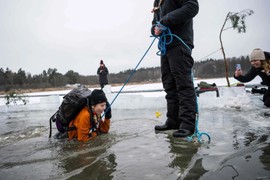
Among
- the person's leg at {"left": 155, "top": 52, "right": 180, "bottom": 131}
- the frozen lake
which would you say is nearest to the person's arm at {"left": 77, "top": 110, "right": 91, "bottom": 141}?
the frozen lake

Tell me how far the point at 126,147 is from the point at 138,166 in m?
0.67

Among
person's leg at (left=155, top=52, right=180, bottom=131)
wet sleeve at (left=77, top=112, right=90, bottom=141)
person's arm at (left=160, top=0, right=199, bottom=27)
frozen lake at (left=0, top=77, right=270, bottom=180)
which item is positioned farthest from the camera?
person's leg at (left=155, top=52, right=180, bottom=131)

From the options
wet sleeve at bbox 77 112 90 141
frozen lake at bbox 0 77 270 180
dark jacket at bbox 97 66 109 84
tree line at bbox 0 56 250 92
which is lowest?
frozen lake at bbox 0 77 270 180

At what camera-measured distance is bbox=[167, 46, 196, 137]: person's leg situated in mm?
2807

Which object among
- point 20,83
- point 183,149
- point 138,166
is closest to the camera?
point 138,166

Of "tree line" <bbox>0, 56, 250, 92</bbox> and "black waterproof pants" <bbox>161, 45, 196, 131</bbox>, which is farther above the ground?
"tree line" <bbox>0, 56, 250, 92</bbox>

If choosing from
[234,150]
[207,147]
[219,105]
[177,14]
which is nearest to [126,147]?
[207,147]

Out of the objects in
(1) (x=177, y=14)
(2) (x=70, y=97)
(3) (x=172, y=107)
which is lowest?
(3) (x=172, y=107)

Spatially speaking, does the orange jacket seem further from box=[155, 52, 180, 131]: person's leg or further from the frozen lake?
box=[155, 52, 180, 131]: person's leg

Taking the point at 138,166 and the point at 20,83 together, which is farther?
the point at 20,83

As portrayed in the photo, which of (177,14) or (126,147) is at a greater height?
(177,14)

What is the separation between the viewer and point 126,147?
249 cm

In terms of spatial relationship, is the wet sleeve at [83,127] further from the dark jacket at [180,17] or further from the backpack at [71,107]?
the dark jacket at [180,17]

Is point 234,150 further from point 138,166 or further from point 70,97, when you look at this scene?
point 70,97
